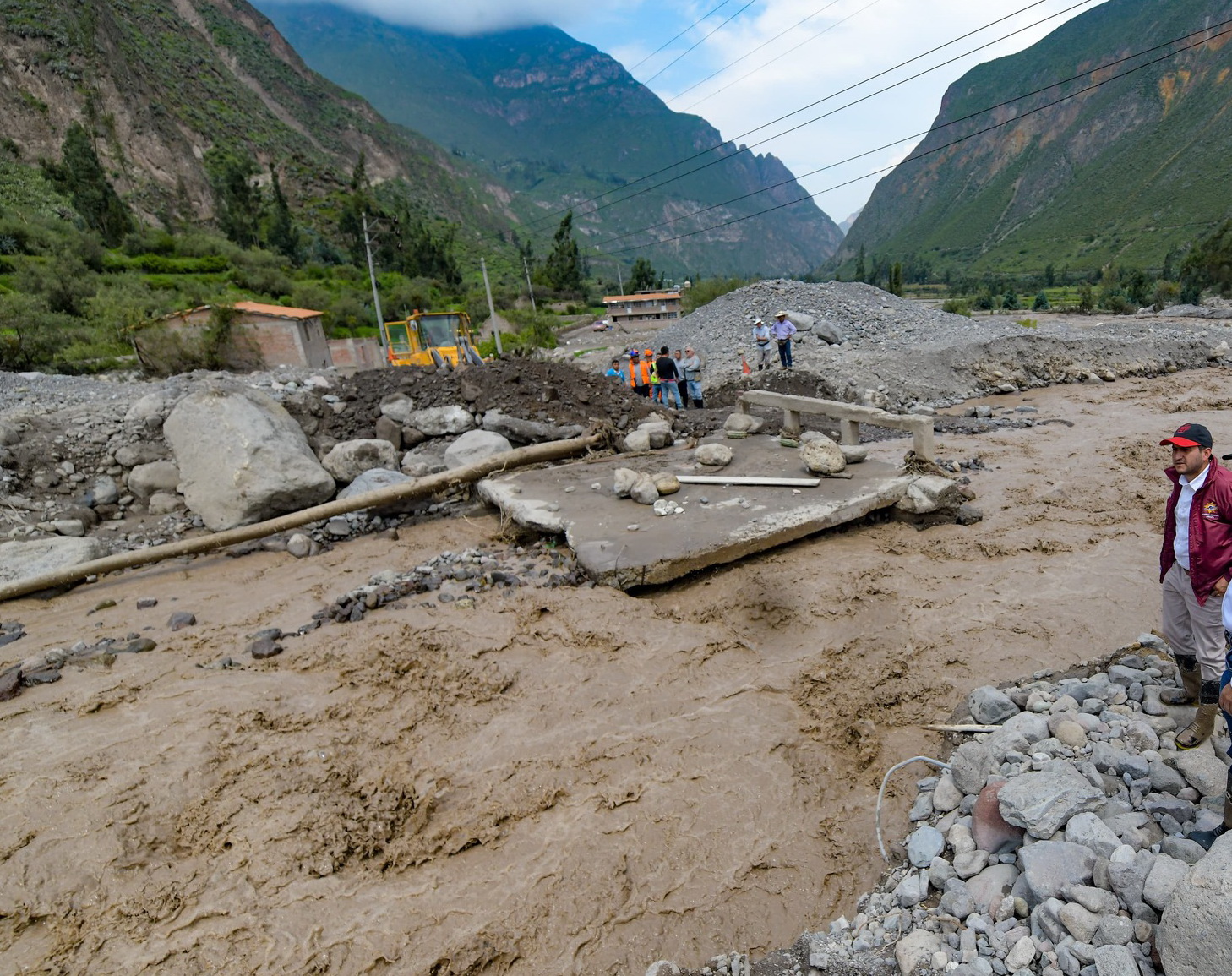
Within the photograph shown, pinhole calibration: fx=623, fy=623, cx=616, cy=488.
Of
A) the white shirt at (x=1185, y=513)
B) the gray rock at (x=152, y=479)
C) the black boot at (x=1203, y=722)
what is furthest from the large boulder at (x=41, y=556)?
the white shirt at (x=1185, y=513)

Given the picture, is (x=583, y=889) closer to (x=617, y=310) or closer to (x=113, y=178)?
(x=617, y=310)

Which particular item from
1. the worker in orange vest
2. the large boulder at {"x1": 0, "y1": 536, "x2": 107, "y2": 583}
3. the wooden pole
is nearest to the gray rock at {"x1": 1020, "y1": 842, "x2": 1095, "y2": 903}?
the wooden pole

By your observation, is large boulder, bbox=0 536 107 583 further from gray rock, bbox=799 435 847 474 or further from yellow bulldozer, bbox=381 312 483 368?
yellow bulldozer, bbox=381 312 483 368

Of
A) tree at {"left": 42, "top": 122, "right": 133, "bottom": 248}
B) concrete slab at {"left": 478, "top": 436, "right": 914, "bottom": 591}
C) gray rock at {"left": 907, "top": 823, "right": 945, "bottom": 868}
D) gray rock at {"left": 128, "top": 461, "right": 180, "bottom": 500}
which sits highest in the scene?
Result: tree at {"left": 42, "top": 122, "right": 133, "bottom": 248}

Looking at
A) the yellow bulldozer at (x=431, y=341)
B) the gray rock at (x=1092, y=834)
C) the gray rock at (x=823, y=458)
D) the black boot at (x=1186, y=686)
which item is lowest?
the gray rock at (x=1092, y=834)

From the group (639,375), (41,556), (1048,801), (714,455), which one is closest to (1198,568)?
(1048,801)

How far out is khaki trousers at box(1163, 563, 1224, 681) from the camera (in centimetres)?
275

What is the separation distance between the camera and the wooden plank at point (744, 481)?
677 centimetres

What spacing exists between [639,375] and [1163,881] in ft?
39.5

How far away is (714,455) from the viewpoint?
24.8 feet

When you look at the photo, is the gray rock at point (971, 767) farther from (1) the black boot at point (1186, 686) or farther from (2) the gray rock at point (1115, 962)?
(2) the gray rock at point (1115, 962)

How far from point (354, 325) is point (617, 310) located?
22349 millimetres

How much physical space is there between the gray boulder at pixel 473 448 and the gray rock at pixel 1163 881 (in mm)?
7546

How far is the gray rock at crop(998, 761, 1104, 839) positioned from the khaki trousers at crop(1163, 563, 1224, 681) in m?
0.85
